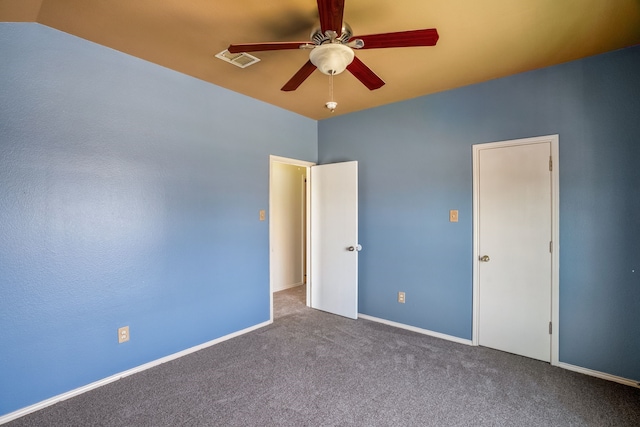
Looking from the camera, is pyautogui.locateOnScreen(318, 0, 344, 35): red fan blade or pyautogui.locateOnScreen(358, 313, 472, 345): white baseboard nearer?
pyautogui.locateOnScreen(318, 0, 344, 35): red fan blade

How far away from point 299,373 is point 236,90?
9.51 ft

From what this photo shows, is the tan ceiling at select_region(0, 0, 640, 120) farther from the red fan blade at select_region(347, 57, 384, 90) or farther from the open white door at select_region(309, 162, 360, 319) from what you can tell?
the open white door at select_region(309, 162, 360, 319)

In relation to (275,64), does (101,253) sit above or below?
below

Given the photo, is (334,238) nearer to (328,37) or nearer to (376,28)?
(376,28)

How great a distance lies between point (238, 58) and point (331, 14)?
4.60ft

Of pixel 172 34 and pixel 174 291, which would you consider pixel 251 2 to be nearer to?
pixel 172 34

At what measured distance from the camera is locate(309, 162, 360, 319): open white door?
3.79 meters

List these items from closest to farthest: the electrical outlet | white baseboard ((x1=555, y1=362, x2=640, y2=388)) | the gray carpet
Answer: the gray carpet < white baseboard ((x1=555, y1=362, x2=640, y2=388)) < the electrical outlet

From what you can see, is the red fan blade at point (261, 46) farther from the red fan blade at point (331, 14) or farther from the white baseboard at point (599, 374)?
the white baseboard at point (599, 374)

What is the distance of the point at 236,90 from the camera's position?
3.26 m

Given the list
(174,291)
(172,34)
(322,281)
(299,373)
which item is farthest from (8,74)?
(322,281)

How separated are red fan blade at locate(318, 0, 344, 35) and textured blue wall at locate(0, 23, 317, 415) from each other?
1921mm

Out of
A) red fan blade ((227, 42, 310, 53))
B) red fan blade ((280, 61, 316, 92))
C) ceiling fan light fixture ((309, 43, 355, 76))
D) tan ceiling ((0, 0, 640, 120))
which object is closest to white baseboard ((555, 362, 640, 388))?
tan ceiling ((0, 0, 640, 120))

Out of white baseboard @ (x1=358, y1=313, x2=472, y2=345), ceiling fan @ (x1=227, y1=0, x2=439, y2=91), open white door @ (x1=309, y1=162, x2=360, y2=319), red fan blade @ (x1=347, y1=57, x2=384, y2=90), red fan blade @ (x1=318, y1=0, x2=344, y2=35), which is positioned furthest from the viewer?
open white door @ (x1=309, y1=162, x2=360, y2=319)
